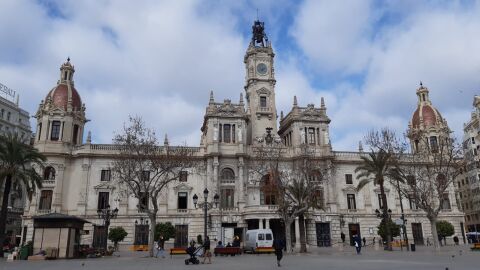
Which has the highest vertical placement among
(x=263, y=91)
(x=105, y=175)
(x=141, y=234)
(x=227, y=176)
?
(x=263, y=91)

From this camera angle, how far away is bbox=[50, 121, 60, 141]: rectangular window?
179 feet

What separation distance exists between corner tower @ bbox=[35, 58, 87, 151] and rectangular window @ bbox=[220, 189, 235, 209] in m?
21.5

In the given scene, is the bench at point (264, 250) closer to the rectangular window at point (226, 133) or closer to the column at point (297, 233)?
the column at point (297, 233)

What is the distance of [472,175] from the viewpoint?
248 feet

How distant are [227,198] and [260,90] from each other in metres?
18.2

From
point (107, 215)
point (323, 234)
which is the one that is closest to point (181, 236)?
point (107, 215)

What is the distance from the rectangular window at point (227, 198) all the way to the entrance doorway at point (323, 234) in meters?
11.6

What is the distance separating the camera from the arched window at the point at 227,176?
2168 inches

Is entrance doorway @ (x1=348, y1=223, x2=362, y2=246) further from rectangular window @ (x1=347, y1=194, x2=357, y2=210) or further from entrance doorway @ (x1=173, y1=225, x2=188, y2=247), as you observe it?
entrance doorway @ (x1=173, y1=225, x2=188, y2=247)

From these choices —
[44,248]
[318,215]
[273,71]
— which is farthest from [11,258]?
A: [273,71]

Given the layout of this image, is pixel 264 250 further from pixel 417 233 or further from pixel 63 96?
pixel 63 96

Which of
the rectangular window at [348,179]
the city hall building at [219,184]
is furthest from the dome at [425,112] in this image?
the rectangular window at [348,179]

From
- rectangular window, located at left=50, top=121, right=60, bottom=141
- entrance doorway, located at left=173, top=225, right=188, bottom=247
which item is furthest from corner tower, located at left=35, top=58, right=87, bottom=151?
entrance doorway, located at left=173, top=225, right=188, bottom=247

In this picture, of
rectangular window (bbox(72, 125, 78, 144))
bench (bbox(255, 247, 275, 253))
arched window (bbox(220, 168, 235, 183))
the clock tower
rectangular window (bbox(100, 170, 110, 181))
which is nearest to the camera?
bench (bbox(255, 247, 275, 253))
